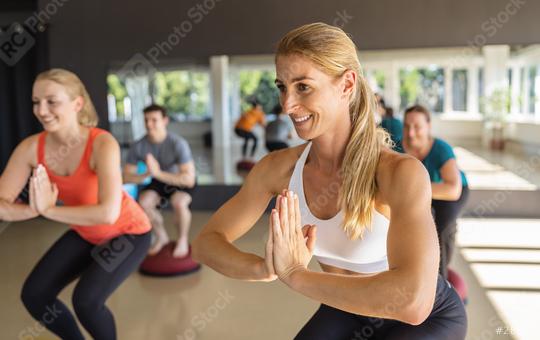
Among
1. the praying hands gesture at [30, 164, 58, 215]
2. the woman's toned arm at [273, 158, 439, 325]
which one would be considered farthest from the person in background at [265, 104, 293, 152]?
the woman's toned arm at [273, 158, 439, 325]

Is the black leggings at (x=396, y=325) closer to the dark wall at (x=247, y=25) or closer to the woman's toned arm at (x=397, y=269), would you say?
the woman's toned arm at (x=397, y=269)

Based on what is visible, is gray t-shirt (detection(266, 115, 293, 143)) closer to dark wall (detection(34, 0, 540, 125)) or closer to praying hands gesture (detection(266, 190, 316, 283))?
dark wall (detection(34, 0, 540, 125))

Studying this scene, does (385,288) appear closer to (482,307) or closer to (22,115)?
(482,307)

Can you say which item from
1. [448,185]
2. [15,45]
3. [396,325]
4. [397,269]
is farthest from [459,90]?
[397,269]

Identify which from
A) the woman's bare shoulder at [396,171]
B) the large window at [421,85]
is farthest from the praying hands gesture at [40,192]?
the large window at [421,85]

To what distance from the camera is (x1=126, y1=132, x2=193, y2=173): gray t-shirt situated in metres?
4.00

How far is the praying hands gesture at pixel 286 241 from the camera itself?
1090mm

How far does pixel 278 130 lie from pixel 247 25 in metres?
2.21

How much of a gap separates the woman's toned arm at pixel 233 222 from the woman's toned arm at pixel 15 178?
99 centimetres

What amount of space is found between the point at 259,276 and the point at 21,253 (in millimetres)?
3934

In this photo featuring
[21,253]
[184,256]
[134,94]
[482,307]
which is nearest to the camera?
[482,307]

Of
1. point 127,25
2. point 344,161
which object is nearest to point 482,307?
point 344,161

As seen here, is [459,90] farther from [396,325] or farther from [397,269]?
[397,269]

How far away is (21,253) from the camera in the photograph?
173 inches
